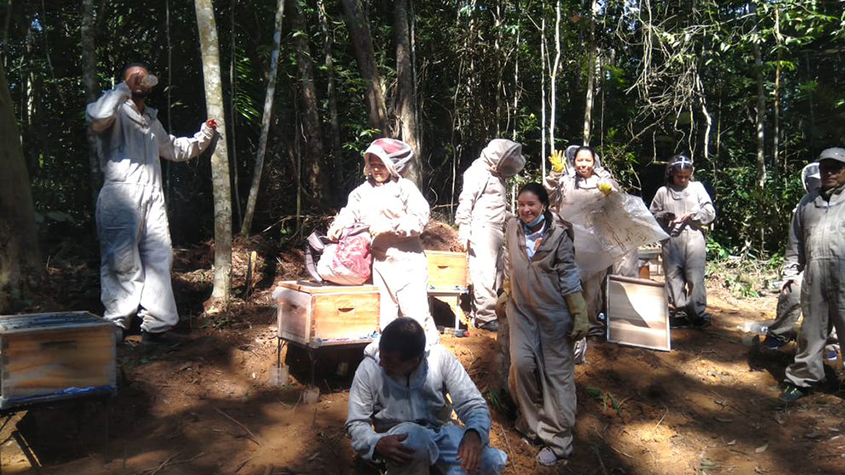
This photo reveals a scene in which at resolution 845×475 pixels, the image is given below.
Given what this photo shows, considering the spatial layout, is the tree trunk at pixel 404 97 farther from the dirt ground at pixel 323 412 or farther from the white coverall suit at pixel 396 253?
the white coverall suit at pixel 396 253

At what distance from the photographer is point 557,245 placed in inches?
172

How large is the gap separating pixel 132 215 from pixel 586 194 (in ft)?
13.8

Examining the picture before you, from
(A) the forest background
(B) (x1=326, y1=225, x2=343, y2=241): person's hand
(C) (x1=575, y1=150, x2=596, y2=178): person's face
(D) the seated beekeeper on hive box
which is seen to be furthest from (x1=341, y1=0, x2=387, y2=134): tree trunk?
(D) the seated beekeeper on hive box

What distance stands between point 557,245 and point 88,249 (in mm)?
6141

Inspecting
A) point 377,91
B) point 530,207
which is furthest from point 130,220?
point 377,91

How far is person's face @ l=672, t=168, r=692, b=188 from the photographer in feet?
23.7

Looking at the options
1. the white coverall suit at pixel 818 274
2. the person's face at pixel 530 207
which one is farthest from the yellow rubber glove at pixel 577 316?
Answer: the white coverall suit at pixel 818 274

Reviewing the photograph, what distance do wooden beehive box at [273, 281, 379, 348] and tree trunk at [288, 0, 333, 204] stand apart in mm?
4162

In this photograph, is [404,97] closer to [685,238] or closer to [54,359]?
[685,238]

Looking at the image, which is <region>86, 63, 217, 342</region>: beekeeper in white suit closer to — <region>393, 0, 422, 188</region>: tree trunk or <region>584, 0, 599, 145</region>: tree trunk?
<region>393, 0, 422, 188</region>: tree trunk

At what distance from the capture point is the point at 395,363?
3.26 m

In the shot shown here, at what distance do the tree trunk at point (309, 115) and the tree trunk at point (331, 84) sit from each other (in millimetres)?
239

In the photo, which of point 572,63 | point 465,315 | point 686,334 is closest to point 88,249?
point 465,315

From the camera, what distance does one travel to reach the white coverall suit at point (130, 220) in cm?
522
